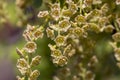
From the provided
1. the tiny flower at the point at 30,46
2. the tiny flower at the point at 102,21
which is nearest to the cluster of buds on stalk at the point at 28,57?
the tiny flower at the point at 30,46

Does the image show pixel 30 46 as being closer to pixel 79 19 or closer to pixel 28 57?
pixel 28 57

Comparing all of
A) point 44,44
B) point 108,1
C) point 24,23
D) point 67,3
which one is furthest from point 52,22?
point 44,44

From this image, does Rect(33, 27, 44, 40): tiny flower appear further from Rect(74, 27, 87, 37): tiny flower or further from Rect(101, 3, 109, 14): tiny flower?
Rect(101, 3, 109, 14): tiny flower

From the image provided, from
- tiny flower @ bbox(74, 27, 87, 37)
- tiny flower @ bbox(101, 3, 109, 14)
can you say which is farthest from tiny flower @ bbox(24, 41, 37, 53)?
tiny flower @ bbox(101, 3, 109, 14)

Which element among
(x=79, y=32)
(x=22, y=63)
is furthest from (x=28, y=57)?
(x=79, y=32)

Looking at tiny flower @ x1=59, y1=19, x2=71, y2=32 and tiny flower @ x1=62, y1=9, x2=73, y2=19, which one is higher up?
tiny flower @ x1=62, y1=9, x2=73, y2=19

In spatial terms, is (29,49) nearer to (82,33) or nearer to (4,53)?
(82,33)

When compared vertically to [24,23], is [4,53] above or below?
above

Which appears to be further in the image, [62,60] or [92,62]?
[92,62]
